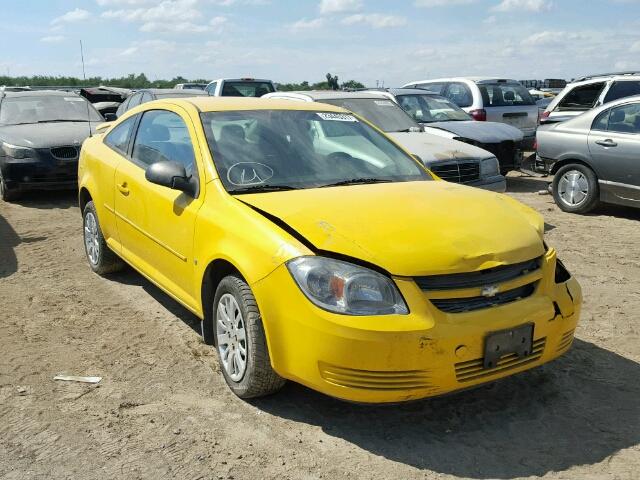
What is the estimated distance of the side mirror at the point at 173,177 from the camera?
3.93m

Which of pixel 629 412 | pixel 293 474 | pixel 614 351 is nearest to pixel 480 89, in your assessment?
pixel 614 351

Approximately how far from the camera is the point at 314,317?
2992 mm

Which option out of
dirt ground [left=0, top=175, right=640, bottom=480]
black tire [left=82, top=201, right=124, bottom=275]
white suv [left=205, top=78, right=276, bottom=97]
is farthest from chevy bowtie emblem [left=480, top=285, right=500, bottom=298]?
white suv [left=205, top=78, right=276, bottom=97]

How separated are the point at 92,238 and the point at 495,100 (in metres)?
8.97

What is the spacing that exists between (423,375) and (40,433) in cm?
193

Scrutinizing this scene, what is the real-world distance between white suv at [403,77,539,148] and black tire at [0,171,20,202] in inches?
311

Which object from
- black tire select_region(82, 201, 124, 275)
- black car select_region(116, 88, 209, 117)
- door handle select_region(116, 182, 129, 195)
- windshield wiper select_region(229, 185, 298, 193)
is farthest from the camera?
black car select_region(116, 88, 209, 117)

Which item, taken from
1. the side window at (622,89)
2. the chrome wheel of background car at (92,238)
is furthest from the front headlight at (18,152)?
the side window at (622,89)

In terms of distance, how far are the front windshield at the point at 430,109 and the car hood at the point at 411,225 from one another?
7243 millimetres

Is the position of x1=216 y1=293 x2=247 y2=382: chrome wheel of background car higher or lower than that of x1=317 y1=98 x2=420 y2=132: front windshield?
lower

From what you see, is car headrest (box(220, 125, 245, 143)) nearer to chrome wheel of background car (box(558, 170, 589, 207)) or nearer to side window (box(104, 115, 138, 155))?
side window (box(104, 115, 138, 155))

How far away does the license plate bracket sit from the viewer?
121 inches

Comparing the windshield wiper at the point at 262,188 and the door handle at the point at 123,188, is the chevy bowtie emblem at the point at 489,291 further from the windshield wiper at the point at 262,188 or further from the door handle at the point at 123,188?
the door handle at the point at 123,188

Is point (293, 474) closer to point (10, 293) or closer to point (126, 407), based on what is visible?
point (126, 407)
